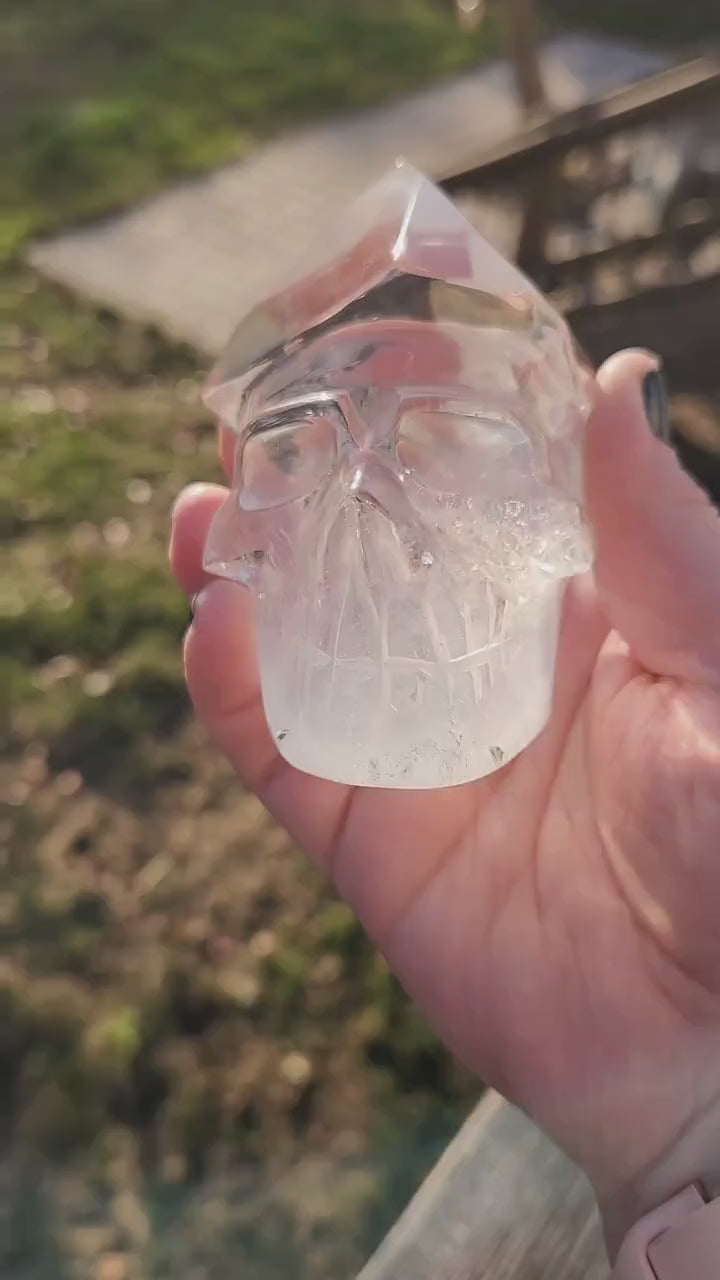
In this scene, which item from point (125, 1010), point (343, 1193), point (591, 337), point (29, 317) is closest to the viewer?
point (343, 1193)

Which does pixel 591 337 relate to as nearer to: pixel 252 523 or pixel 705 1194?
pixel 252 523

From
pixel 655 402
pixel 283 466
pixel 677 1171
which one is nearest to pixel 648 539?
pixel 655 402

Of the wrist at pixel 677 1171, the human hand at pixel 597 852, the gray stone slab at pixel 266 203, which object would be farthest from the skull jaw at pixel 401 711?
the gray stone slab at pixel 266 203

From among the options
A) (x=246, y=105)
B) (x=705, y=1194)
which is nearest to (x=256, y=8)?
(x=246, y=105)

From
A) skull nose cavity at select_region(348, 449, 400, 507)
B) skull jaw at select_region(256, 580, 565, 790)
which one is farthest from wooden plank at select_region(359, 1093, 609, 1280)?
skull nose cavity at select_region(348, 449, 400, 507)

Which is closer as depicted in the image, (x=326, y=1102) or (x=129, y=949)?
(x=326, y=1102)

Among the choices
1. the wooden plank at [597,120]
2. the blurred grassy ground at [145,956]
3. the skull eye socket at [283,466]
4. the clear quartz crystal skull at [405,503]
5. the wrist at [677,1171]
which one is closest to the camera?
the wrist at [677,1171]

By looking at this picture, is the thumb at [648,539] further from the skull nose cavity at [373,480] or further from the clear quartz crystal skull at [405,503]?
the skull nose cavity at [373,480]
